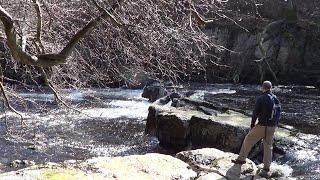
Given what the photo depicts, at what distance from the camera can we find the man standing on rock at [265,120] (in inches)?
385

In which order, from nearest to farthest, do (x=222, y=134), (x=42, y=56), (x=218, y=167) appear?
(x=42, y=56), (x=218, y=167), (x=222, y=134)

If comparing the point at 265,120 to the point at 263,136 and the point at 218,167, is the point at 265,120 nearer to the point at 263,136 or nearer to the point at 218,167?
the point at 263,136

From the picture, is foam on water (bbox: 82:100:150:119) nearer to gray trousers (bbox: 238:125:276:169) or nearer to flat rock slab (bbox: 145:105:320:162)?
flat rock slab (bbox: 145:105:320:162)

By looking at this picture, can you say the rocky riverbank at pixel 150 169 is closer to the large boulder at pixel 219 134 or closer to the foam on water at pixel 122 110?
the large boulder at pixel 219 134

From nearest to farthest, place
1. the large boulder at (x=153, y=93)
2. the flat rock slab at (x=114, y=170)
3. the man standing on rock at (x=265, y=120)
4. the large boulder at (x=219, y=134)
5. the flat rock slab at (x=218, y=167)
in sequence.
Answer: the flat rock slab at (x=114, y=170) → the flat rock slab at (x=218, y=167) → the man standing on rock at (x=265, y=120) → the large boulder at (x=219, y=134) → the large boulder at (x=153, y=93)

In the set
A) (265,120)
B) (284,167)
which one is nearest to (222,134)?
(284,167)

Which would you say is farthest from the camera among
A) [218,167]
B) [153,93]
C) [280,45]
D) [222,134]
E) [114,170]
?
[280,45]

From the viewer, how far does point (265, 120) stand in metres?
9.89

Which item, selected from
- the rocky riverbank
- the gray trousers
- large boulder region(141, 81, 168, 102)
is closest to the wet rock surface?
the gray trousers

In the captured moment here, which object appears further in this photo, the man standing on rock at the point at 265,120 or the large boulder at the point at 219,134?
the large boulder at the point at 219,134

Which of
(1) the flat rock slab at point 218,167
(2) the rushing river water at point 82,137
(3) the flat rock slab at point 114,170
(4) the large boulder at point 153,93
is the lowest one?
(2) the rushing river water at point 82,137

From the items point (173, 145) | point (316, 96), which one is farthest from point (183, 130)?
point (316, 96)

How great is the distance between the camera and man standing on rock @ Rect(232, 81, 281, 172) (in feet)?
32.1

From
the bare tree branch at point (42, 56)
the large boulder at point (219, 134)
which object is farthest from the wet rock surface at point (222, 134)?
the bare tree branch at point (42, 56)
